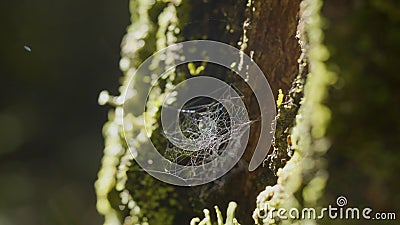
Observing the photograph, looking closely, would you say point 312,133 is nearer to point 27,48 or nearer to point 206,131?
point 206,131

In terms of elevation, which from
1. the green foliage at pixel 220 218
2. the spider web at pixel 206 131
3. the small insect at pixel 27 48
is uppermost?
the small insect at pixel 27 48

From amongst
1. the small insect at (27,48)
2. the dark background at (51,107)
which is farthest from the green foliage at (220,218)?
the small insect at (27,48)

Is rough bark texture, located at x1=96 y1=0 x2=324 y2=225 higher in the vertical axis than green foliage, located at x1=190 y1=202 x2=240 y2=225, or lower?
higher

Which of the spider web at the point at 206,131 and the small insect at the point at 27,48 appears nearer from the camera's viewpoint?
the spider web at the point at 206,131

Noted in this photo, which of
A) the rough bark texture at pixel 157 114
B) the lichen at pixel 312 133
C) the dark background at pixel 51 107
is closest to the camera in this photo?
the lichen at pixel 312 133

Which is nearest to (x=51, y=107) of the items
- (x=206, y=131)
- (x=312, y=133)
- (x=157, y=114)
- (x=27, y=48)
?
(x=27, y=48)

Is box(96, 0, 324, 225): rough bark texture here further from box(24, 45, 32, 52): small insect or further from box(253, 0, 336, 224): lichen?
box(24, 45, 32, 52): small insect

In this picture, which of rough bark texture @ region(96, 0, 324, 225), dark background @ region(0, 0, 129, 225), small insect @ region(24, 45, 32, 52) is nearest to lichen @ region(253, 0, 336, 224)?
rough bark texture @ region(96, 0, 324, 225)

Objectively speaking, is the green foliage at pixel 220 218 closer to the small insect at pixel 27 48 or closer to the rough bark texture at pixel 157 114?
the rough bark texture at pixel 157 114

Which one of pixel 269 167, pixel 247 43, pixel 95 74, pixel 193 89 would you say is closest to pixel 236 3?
pixel 247 43
